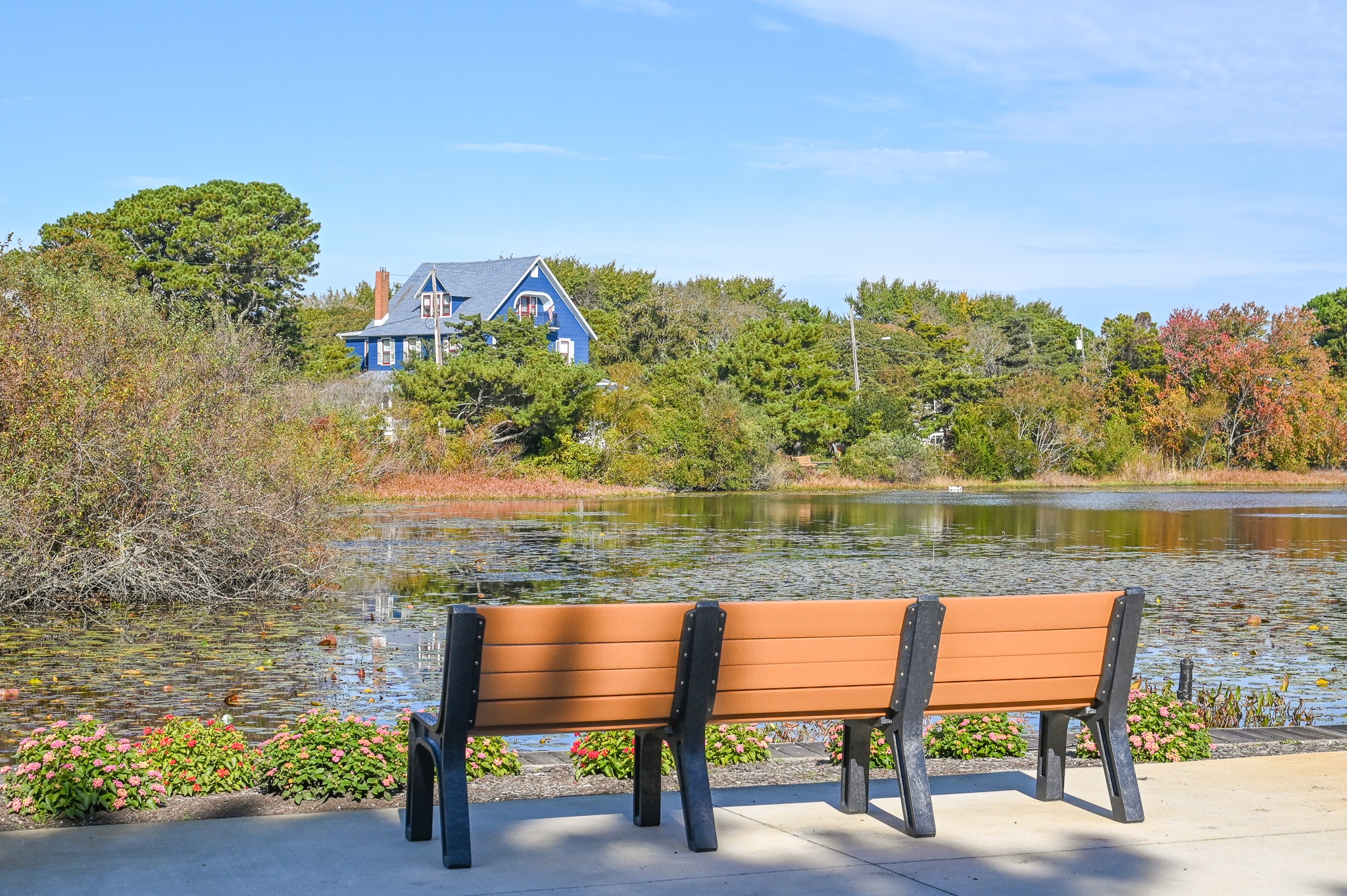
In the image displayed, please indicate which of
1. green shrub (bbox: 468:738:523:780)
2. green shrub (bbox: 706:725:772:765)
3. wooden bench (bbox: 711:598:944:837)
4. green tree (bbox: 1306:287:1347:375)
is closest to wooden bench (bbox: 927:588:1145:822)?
wooden bench (bbox: 711:598:944:837)

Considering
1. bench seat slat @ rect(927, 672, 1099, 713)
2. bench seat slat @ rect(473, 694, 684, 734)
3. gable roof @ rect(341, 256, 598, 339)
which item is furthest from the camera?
gable roof @ rect(341, 256, 598, 339)

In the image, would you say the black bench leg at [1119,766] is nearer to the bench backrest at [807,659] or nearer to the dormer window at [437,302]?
the bench backrest at [807,659]

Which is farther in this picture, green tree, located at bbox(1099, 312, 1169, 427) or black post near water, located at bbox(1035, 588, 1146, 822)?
green tree, located at bbox(1099, 312, 1169, 427)

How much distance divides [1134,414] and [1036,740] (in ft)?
228

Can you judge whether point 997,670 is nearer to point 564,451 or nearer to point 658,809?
point 658,809

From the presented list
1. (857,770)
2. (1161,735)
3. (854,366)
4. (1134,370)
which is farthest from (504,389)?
(857,770)

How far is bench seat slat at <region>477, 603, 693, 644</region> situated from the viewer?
5062 mm

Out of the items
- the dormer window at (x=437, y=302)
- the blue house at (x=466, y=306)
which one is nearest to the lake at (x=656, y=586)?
the blue house at (x=466, y=306)

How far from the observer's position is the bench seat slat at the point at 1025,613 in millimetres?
5680

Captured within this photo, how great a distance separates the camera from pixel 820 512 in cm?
4153

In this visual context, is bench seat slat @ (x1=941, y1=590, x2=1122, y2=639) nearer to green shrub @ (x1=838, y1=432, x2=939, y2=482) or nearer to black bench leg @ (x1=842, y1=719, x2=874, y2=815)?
black bench leg @ (x1=842, y1=719, x2=874, y2=815)

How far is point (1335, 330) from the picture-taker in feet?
314

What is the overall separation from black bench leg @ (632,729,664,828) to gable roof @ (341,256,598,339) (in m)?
63.3

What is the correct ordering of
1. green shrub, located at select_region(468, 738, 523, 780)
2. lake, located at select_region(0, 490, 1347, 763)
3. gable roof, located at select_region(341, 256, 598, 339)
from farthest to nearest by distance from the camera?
gable roof, located at select_region(341, 256, 598, 339), lake, located at select_region(0, 490, 1347, 763), green shrub, located at select_region(468, 738, 523, 780)
